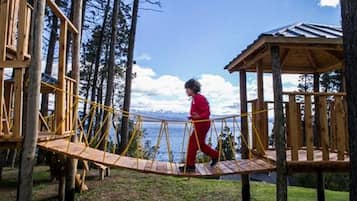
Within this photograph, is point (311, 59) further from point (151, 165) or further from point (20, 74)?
point (20, 74)

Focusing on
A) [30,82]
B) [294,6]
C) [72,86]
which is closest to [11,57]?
[72,86]

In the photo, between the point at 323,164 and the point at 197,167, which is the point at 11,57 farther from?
the point at 323,164

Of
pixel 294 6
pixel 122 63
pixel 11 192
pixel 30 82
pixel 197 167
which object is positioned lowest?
pixel 11 192

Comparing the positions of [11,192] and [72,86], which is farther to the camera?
[11,192]

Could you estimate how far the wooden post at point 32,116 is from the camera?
421cm

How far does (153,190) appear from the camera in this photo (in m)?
8.15

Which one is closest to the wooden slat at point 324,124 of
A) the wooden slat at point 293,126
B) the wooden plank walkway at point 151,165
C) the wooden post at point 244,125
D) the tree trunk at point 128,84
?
the wooden slat at point 293,126

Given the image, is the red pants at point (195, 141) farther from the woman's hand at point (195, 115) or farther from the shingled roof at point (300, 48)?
the shingled roof at point (300, 48)

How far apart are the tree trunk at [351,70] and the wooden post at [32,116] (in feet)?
11.4

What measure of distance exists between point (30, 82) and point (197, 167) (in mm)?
2682

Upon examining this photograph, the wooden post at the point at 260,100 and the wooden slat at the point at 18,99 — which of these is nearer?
the wooden slat at the point at 18,99

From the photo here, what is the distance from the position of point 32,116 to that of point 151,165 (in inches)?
73.8

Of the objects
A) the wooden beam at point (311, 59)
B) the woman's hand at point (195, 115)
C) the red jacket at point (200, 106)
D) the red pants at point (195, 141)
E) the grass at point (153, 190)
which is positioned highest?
the wooden beam at point (311, 59)

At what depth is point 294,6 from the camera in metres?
13.4
